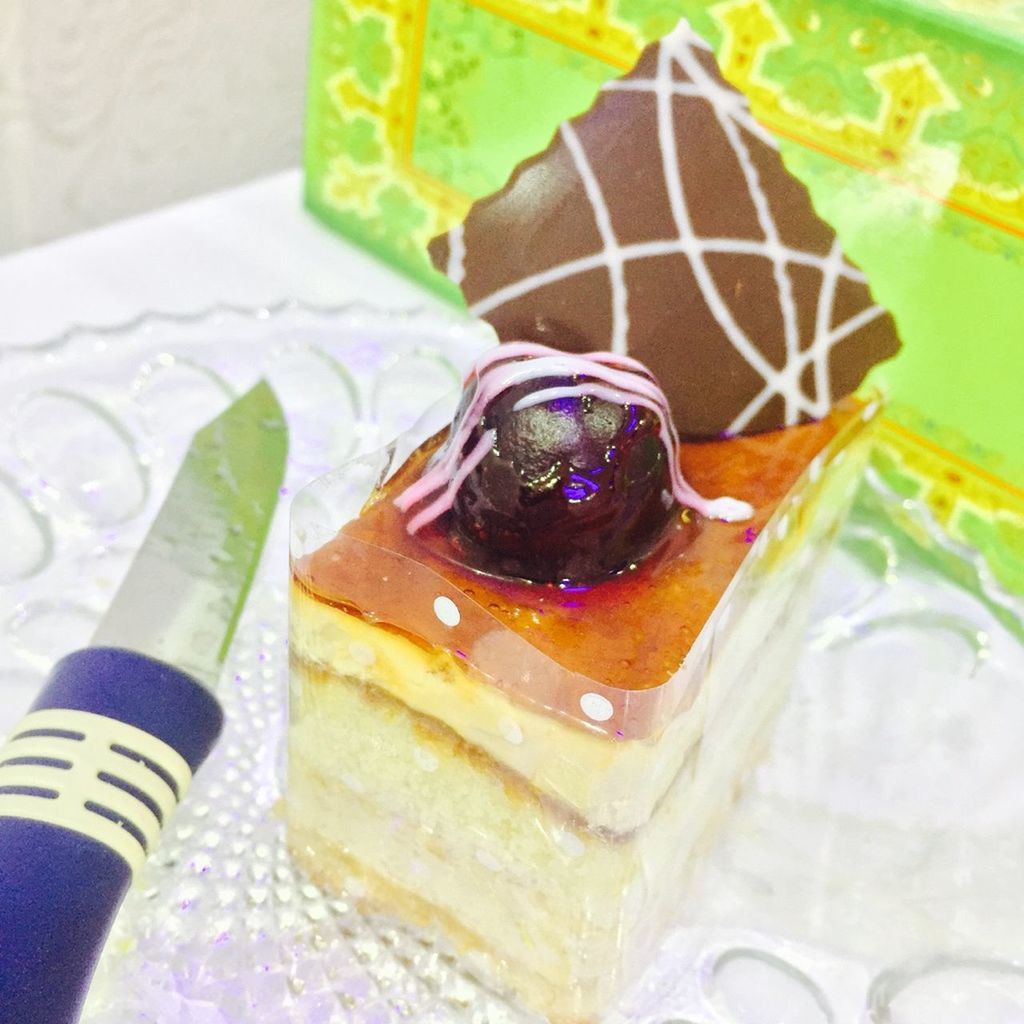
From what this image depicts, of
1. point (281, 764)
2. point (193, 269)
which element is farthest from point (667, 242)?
point (193, 269)

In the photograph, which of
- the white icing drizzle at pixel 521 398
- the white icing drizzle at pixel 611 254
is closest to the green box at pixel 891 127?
the white icing drizzle at pixel 611 254

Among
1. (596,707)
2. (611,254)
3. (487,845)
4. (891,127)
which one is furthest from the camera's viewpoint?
(891,127)

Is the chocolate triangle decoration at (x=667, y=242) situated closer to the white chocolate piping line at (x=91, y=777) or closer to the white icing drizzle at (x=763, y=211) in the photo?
the white icing drizzle at (x=763, y=211)

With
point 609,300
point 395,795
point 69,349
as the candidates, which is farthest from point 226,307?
A: point 395,795

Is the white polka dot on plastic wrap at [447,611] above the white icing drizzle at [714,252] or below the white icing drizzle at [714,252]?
below

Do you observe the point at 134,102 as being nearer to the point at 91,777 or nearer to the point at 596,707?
the point at 91,777

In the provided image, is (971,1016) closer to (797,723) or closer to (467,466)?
(797,723)
